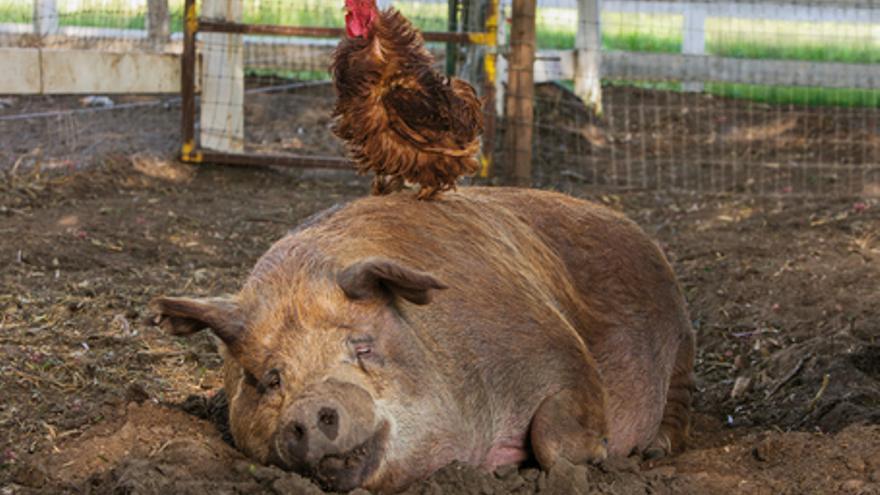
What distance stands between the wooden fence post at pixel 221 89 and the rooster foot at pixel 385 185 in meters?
6.02

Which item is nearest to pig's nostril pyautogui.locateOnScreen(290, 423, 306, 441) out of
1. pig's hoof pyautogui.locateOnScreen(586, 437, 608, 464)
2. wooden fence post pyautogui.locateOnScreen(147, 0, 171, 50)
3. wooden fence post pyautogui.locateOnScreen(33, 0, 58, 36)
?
pig's hoof pyautogui.locateOnScreen(586, 437, 608, 464)

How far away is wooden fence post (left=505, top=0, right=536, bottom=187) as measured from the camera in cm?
973

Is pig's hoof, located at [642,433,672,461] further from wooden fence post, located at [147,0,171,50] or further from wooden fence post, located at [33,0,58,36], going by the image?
wooden fence post, located at [147,0,171,50]

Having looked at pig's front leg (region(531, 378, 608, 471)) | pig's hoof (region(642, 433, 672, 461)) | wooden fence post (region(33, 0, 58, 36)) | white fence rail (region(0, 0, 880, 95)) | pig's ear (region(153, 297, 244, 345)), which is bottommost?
pig's hoof (region(642, 433, 672, 461))

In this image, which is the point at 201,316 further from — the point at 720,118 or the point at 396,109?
the point at 720,118

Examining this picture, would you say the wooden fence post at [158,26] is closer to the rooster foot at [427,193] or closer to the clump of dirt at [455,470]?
the rooster foot at [427,193]

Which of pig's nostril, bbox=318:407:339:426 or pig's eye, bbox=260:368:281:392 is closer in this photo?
pig's nostril, bbox=318:407:339:426

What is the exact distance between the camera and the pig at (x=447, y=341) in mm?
3980

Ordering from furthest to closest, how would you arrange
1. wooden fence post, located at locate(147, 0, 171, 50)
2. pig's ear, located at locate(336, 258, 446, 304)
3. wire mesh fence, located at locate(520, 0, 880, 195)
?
wooden fence post, located at locate(147, 0, 171, 50)
wire mesh fence, located at locate(520, 0, 880, 195)
pig's ear, located at locate(336, 258, 446, 304)

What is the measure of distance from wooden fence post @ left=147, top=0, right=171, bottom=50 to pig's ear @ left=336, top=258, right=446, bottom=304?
8335mm

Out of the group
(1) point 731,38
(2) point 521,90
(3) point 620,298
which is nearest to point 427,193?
(3) point 620,298

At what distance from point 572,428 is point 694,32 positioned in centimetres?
1073

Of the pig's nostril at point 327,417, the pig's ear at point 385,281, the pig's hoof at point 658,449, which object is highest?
the pig's ear at point 385,281

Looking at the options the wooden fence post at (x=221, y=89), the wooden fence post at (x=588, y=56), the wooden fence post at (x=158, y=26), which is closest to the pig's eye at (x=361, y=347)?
the wooden fence post at (x=221, y=89)
